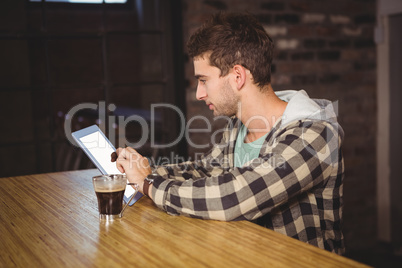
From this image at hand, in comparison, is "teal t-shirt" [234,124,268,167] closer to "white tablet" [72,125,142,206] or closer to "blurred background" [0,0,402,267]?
"white tablet" [72,125,142,206]

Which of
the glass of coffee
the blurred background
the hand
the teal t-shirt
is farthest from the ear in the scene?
the blurred background

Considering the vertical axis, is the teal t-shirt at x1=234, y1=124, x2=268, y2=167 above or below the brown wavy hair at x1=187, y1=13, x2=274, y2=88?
below

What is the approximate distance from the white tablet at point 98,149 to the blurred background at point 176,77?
108 centimetres

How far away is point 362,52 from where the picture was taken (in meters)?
3.14

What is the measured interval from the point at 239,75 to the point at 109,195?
66cm

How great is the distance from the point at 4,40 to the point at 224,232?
1.81m

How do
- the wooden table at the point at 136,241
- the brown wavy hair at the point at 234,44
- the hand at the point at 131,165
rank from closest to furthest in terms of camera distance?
the wooden table at the point at 136,241, the hand at the point at 131,165, the brown wavy hair at the point at 234,44

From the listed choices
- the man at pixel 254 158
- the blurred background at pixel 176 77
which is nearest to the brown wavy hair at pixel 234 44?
the man at pixel 254 158

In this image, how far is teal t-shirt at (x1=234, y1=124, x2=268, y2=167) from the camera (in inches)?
63.8

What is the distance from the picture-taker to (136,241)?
1002 mm

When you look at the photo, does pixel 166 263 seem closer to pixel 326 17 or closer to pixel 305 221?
pixel 305 221

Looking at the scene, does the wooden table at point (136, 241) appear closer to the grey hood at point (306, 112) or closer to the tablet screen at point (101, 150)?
the tablet screen at point (101, 150)

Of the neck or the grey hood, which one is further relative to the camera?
the neck

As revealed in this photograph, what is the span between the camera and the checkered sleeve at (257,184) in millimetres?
1146
